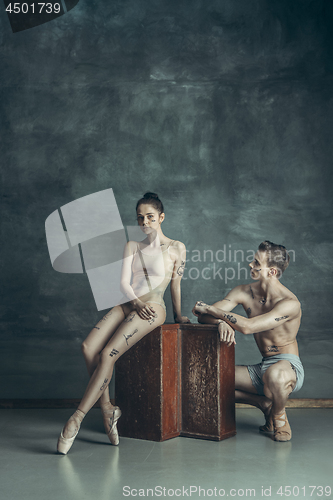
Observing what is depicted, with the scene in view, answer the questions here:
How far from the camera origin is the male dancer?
11.2 ft

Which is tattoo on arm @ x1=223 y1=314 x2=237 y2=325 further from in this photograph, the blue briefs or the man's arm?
the blue briefs

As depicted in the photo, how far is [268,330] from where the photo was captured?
12.0 feet

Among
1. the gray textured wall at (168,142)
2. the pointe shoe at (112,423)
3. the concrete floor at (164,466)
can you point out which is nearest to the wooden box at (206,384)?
the concrete floor at (164,466)

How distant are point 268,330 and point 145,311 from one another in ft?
3.12

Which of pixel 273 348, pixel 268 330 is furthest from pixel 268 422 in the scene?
pixel 268 330

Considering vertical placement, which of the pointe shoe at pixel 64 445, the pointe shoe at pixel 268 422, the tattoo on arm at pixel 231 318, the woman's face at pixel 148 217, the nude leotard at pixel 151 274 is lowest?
the pointe shoe at pixel 268 422

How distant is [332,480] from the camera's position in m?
2.63

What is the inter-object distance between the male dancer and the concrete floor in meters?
0.25

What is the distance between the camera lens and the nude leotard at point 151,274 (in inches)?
141

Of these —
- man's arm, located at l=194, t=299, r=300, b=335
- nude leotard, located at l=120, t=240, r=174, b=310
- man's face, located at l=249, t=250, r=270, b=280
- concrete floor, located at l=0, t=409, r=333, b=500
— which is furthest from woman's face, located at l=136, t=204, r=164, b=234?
concrete floor, located at l=0, t=409, r=333, b=500

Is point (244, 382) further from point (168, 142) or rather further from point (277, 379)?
point (168, 142)

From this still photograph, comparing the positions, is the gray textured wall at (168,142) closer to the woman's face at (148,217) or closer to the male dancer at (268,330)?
the male dancer at (268,330)

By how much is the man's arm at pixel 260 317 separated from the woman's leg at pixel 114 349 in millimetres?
385

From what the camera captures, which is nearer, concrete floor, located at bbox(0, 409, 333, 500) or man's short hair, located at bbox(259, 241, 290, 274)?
concrete floor, located at bbox(0, 409, 333, 500)
